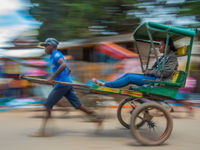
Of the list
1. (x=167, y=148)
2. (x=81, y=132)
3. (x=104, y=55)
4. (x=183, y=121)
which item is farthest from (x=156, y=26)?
(x=104, y=55)

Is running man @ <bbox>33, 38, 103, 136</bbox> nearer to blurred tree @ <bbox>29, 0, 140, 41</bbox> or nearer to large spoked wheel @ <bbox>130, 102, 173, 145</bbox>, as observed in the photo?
large spoked wheel @ <bbox>130, 102, 173, 145</bbox>

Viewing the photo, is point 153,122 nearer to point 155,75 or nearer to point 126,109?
point 126,109

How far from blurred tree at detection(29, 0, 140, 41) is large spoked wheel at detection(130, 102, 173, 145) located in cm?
512

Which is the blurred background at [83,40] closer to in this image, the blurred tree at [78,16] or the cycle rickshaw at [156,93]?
the blurred tree at [78,16]

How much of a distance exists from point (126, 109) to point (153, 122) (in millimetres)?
611

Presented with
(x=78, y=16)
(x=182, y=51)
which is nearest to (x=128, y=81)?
(x=182, y=51)

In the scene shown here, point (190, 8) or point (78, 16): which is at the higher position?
point (190, 8)

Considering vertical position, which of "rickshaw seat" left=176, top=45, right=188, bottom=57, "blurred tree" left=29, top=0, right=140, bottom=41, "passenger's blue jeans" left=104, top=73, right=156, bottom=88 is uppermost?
"blurred tree" left=29, top=0, right=140, bottom=41

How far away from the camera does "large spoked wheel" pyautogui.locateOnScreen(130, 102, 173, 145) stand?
359cm

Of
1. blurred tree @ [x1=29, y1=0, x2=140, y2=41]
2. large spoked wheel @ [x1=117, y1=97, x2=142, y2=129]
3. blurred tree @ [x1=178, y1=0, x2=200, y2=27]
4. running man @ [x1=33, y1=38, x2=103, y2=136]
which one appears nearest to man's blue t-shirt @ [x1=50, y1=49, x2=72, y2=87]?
running man @ [x1=33, y1=38, x2=103, y2=136]

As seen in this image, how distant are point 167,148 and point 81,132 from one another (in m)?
1.55

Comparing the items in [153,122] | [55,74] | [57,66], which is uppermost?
Result: [57,66]

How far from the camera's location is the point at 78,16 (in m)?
8.21

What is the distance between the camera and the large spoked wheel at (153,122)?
11.8 feet
